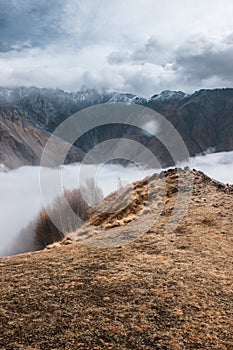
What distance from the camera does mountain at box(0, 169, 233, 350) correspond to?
845cm

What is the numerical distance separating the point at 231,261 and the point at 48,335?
761 cm

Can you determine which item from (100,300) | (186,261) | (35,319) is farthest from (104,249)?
(35,319)

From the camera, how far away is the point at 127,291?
34.5 ft

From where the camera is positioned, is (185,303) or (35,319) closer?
(35,319)

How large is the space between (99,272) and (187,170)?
12798 millimetres

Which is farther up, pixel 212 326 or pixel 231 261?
pixel 231 261

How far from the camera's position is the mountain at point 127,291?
845cm

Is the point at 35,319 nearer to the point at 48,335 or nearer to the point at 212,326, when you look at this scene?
the point at 48,335

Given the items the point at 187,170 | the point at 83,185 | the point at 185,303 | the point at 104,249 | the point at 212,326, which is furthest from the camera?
the point at 83,185

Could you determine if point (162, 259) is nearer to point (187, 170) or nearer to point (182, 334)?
point (182, 334)

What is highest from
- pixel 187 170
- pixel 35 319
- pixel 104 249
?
pixel 187 170

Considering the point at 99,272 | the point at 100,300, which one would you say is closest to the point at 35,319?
the point at 100,300

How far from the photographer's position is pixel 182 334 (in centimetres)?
858

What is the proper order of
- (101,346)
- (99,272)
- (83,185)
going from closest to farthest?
(101,346) → (99,272) → (83,185)
